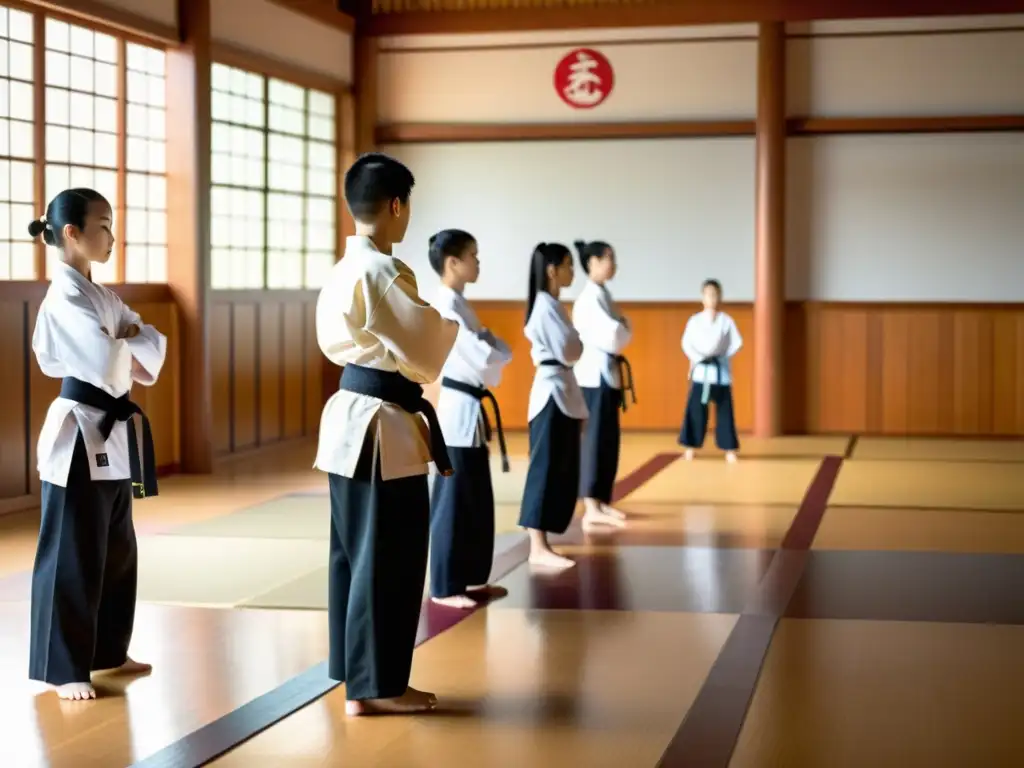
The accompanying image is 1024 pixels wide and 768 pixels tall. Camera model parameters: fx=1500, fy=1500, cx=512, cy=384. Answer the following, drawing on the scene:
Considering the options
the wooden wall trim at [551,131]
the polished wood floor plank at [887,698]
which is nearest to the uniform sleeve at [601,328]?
the polished wood floor plank at [887,698]

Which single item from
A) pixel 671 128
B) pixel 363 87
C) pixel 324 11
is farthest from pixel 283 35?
pixel 671 128

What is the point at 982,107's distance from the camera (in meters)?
10.3

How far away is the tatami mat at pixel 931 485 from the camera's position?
7410mm

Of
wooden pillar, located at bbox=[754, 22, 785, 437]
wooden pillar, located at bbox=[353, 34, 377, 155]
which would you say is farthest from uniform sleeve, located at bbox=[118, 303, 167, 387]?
wooden pillar, located at bbox=[353, 34, 377, 155]

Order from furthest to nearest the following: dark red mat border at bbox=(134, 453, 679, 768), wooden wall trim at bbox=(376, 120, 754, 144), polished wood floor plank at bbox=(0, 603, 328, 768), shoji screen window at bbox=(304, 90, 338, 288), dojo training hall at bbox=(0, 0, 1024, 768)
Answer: wooden wall trim at bbox=(376, 120, 754, 144), shoji screen window at bbox=(304, 90, 338, 288), dojo training hall at bbox=(0, 0, 1024, 768), polished wood floor plank at bbox=(0, 603, 328, 768), dark red mat border at bbox=(134, 453, 679, 768)

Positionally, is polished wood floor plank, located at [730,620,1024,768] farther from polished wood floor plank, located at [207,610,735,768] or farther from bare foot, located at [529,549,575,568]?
bare foot, located at [529,549,575,568]

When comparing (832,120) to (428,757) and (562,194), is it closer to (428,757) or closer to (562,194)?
(562,194)

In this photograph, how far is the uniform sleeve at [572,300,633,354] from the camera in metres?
6.62

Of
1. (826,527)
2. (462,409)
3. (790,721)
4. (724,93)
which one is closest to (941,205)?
(724,93)

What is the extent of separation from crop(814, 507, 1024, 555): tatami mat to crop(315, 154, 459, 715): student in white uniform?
114 inches

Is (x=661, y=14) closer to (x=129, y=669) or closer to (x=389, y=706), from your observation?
(x=129, y=669)

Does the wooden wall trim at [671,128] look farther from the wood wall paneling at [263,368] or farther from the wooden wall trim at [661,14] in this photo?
the wood wall paneling at [263,368]

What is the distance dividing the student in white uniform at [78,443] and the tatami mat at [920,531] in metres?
3.25

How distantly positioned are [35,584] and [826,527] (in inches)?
151
